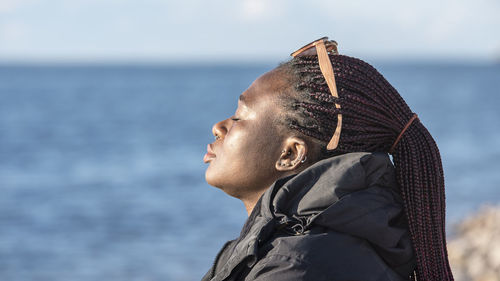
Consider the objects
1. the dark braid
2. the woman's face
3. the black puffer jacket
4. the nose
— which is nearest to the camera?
the black puffer jacket

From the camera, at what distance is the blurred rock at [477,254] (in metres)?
8.51

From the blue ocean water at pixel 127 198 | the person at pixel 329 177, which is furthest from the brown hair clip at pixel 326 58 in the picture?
the blue ocean water at pixel 127 198

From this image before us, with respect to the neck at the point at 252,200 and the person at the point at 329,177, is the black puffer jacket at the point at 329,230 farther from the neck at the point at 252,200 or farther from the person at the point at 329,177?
the neck at the point at 252,200

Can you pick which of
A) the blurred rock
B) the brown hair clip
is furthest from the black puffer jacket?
the blurred rock

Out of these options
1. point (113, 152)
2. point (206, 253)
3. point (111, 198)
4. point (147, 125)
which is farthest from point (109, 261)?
point (147, 125)

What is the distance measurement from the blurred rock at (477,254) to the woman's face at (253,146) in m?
6.12

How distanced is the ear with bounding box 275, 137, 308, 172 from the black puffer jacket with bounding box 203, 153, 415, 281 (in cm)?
18

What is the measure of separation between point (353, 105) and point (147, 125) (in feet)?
130

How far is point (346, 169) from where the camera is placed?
2.36 m

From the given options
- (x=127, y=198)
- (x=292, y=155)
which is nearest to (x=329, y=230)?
(x=292, y=155)

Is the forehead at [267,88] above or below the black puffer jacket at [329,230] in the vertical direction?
above

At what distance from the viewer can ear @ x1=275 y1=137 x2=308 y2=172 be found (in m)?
2.60

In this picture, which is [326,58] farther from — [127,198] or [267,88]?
[127,198]

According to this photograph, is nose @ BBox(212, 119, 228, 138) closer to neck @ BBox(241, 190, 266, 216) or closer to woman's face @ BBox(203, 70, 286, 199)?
woman's face @ BBox(203, 70, 286, 199)
